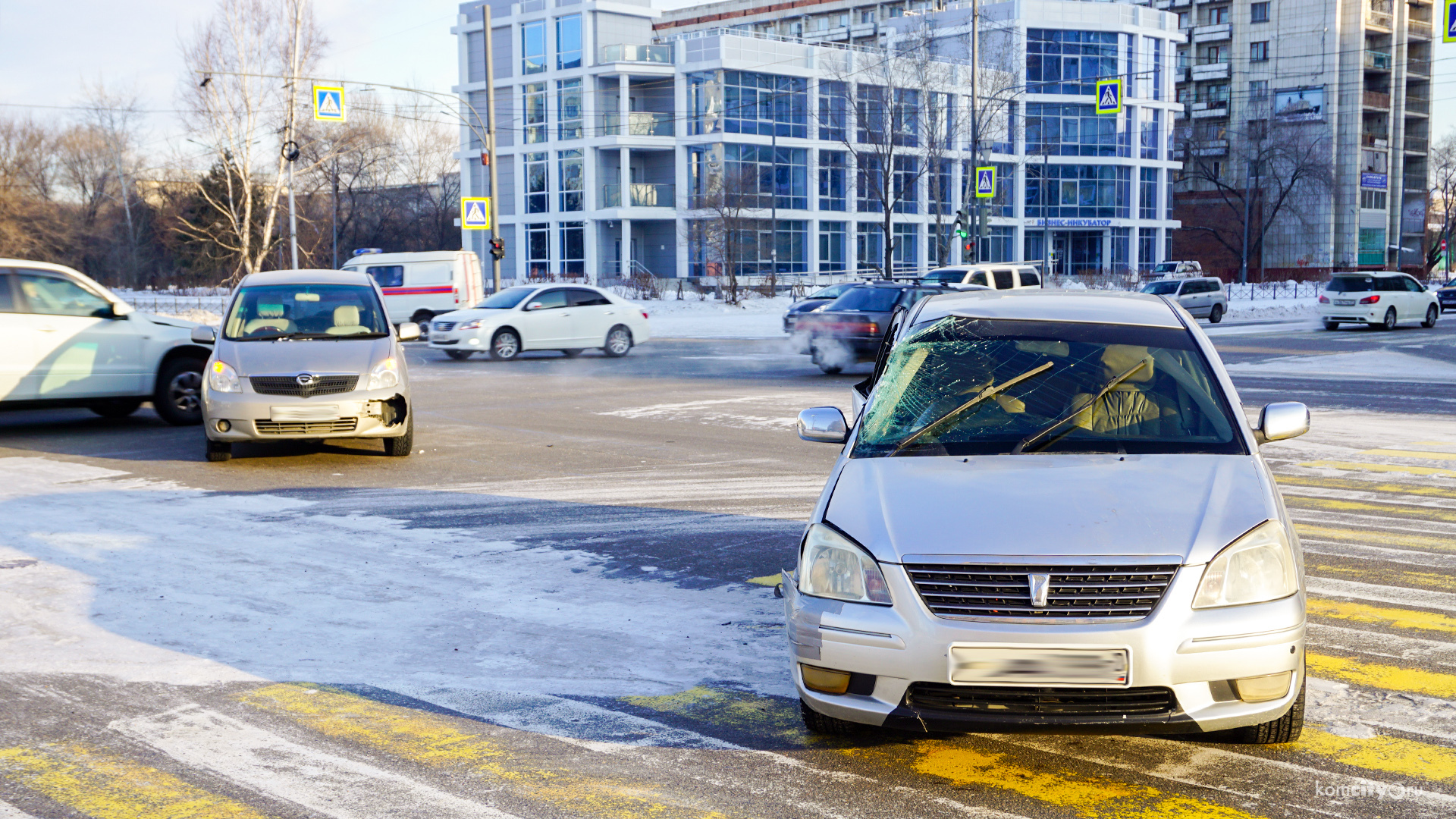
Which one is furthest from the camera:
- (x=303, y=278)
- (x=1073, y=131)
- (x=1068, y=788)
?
(x=1073, y=131)

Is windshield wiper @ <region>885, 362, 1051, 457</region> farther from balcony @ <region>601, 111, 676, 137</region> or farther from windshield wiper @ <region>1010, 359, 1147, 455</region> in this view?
balcony @ <region>601, 111, 676, 137</region>

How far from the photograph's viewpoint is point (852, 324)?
2145cm

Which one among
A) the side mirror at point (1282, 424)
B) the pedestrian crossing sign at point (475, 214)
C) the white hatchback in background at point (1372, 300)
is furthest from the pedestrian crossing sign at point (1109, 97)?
the side mirror at point (1282, 424)

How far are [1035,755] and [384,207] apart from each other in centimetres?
9017

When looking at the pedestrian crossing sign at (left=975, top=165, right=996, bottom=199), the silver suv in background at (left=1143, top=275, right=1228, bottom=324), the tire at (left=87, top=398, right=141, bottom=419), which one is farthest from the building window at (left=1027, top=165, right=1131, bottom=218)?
the tire at (left=87, top=398, right=141, bottom=419)

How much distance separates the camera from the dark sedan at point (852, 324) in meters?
21.3

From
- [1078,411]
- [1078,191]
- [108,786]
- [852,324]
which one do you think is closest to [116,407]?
[852,324]

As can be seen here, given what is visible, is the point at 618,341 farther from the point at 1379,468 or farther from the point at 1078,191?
the point at 1078,191

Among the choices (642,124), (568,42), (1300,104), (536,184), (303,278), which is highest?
(1300,104)

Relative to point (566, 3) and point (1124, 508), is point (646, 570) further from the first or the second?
point (566, 3)

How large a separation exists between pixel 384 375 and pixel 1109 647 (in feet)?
28.9

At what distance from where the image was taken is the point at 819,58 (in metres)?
64.1

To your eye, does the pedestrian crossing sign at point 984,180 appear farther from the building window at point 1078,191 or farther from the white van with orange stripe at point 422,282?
the building window at point 1078,191

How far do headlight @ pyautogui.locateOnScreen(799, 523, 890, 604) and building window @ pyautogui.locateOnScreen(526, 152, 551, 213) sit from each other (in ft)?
209
